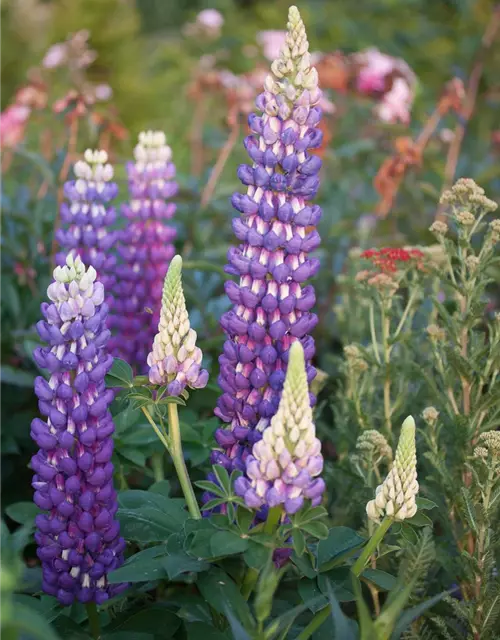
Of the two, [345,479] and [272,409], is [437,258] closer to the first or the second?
[345,479]

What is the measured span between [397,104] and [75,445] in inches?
119

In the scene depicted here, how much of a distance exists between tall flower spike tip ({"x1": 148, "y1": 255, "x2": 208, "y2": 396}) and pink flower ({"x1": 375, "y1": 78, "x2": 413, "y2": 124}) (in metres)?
2.87

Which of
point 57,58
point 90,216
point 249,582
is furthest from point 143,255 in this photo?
point 57,58

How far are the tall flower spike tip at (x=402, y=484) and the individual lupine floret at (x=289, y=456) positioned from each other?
143 millimetres

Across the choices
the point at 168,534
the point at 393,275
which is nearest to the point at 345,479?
the point at 393,275

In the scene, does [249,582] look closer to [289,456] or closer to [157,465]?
[289,456]

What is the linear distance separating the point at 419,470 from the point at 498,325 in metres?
0.66

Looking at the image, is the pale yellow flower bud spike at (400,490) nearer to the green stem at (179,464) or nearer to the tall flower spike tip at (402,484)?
the tall flower spike tip at (402,484)

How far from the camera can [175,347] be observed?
5.49 ft

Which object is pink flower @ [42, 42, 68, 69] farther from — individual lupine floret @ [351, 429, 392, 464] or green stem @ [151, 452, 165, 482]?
individual lupine floret @ [351, 429, 392, 464]

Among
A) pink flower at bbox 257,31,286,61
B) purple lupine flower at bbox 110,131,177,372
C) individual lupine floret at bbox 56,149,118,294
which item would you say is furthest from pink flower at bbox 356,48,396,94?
individual lupine floret at bbox 56,149,118,294

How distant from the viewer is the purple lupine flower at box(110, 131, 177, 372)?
2.55 meters

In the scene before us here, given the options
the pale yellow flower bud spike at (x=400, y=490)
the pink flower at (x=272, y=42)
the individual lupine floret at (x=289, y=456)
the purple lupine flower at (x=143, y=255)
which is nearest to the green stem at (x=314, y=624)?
the pale yellow flower bud spike at (x=400, y=490)

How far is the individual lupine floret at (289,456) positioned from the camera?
4.57 ft
